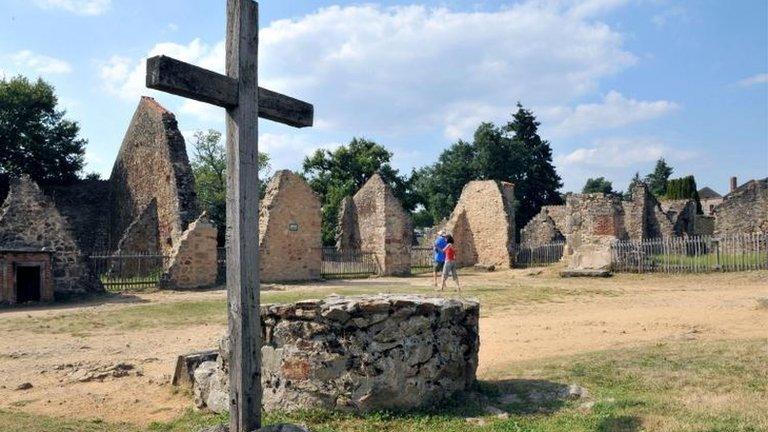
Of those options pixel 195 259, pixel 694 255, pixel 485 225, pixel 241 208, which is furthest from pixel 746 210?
pixel 241 208

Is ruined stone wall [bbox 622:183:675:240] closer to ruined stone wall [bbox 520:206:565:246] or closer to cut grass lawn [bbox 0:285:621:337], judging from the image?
ruined stone wall [bbox 520:206:565:246]

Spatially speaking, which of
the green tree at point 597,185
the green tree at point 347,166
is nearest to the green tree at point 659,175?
the green tree at point 597,185

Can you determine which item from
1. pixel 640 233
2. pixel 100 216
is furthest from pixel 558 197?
pixel 100 216

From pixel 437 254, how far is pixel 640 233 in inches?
752

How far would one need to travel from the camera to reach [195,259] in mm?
19672

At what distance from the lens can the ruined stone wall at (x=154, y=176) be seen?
2273 centimetres

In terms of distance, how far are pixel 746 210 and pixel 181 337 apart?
91.4ft

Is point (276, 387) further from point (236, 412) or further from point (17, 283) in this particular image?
point (17, 283)

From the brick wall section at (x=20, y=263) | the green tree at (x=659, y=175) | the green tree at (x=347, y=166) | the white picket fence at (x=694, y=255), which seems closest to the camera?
the brick wall section at (x=20, y=263)

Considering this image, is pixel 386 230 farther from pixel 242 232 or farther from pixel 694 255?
pixel 242 232

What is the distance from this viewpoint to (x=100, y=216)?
93.3 feet

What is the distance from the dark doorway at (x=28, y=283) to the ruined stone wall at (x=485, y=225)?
17929 millimetres

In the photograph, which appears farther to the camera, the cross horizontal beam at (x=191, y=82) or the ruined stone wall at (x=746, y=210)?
the ruined stone wall at (x=746, y=210)

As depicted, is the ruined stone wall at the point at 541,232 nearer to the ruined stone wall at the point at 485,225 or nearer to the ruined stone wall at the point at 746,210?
the ruined stone wall at the point at 485,225
